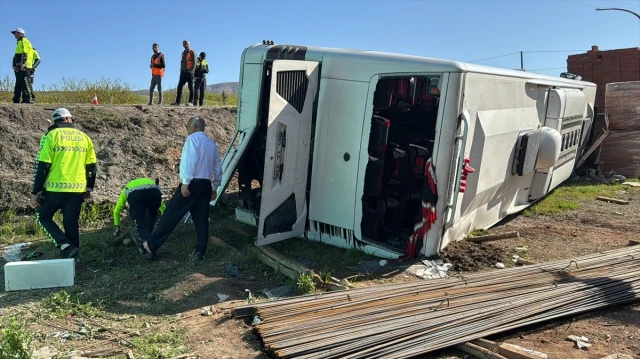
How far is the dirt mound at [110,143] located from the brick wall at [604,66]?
9942mm

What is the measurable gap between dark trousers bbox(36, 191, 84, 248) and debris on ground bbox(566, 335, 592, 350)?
503cm

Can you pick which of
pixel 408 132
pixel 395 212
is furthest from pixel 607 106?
pixel 395 212

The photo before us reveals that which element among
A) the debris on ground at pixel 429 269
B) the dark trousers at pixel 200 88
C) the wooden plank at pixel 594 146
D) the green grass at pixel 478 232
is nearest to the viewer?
the debris on ground at pixel 429 269

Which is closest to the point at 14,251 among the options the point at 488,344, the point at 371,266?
the point at 371,266

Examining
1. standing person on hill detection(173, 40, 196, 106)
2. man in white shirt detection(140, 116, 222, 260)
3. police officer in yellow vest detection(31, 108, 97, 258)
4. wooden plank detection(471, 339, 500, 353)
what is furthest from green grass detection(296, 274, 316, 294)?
standing person on hill detection(173, 40, 196, 106)

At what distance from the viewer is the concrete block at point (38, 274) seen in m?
4.93

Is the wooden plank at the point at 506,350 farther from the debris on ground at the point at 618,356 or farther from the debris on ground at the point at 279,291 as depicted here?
the debris on ground at the point at 279,291

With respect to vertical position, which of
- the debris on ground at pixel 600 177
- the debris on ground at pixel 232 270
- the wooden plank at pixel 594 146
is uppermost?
the wooden plank at pixel 594 146

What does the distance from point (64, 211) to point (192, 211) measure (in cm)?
143

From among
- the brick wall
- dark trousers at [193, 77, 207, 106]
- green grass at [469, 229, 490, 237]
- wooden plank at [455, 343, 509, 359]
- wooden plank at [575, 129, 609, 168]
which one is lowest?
wooden plank at [455, 343, 509, 359]

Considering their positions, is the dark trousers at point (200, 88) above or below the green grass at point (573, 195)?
above

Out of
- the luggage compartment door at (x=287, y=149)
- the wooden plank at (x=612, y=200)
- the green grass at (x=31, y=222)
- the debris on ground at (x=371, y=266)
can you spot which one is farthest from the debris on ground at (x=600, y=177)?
the green grass at (x=31, y=222)

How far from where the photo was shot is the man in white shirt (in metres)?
5.71

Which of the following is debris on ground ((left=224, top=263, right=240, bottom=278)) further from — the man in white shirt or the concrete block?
the concrete block
